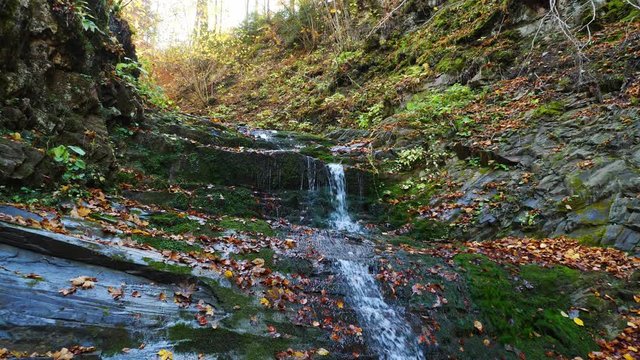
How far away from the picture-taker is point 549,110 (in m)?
9.17

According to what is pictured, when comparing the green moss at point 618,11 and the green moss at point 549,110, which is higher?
the green moss at point 618,11

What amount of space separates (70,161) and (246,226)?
9.64ft

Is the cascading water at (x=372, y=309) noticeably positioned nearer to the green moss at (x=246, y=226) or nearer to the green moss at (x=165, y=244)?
the green moss at (x=246, y=226)

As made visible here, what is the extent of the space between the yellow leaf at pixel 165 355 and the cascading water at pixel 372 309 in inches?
86.1

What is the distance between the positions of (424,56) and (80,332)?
45.5 feet

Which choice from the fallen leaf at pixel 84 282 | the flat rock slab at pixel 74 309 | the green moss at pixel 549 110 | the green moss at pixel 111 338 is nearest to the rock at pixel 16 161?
the flat rock slab at pixel 74 309

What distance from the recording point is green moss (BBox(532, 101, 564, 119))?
9.05 m

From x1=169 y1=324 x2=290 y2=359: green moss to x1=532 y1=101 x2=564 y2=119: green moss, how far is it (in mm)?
8235

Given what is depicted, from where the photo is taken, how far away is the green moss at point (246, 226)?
651 cm

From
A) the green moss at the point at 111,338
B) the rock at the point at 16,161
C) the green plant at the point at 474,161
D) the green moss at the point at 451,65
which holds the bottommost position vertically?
the green moss at the point at 111,338

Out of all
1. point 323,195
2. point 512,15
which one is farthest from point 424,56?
point 323,195

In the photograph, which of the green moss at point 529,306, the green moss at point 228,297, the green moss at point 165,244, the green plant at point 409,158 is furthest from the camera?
the green plant at point 409,158

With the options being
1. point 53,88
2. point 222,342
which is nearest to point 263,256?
point 222,342

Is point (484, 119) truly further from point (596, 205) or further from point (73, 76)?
point (73, 76)
